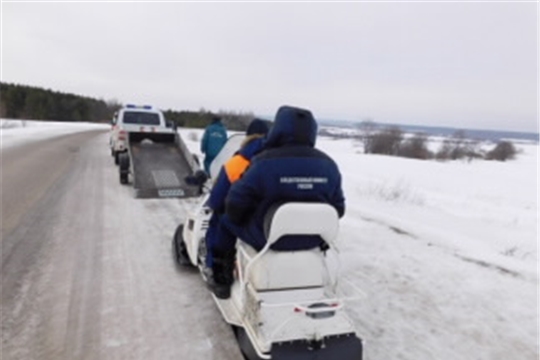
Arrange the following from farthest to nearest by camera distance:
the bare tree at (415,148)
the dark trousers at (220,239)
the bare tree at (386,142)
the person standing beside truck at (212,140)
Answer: the bare tree at (386,142), the bare tree at (415,148), the person standing beside truck at (212,140), the dark trousers at (220,239)

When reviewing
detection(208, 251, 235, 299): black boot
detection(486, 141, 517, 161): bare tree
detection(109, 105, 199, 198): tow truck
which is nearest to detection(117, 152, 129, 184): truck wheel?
detection(109, 105, 199, 198): tow truck

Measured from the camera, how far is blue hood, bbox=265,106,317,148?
298 centimetres

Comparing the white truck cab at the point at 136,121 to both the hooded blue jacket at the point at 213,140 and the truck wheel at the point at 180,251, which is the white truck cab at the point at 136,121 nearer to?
the hooded blue jacket at the point at 213,140

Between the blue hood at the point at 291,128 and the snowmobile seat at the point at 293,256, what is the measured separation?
1.59 ft

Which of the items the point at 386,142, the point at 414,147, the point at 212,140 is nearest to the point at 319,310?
the point at 212,140

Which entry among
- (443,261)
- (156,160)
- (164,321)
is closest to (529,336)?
(443,261)

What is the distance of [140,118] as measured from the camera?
1420 centimetres

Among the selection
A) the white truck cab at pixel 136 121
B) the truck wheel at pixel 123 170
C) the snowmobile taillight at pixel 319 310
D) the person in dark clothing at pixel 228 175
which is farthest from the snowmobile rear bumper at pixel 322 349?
the white truck cab at pixel 136 121

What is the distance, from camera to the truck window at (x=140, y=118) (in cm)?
1395

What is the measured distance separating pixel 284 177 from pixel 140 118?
1230cm

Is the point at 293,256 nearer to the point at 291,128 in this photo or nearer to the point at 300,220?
the point at 300,220

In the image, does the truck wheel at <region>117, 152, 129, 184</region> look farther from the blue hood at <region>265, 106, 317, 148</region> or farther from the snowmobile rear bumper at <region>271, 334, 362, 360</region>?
the snowmobile rear bumper at <region>271, 334, 362, 360</region>

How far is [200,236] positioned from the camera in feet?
14.5

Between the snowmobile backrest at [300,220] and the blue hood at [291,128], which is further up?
the blue hood at [291,128]
